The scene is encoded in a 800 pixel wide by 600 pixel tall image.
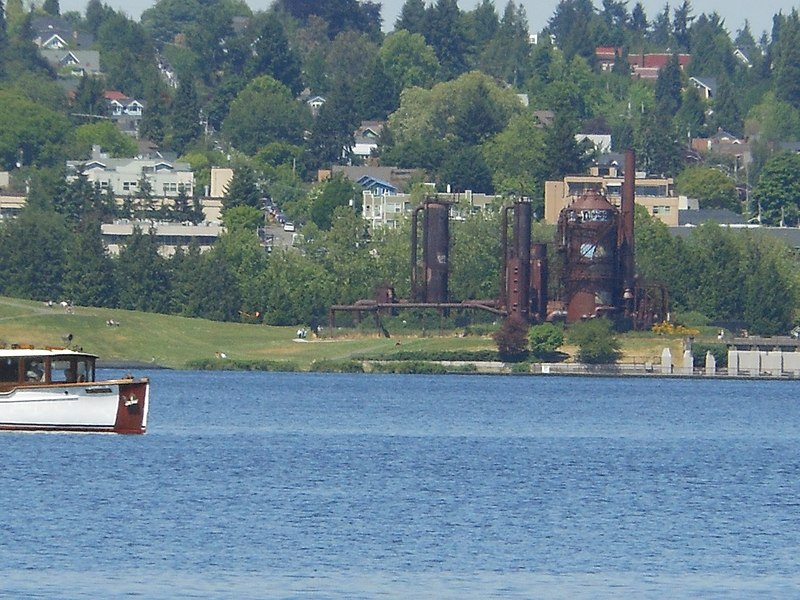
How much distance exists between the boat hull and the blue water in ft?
2.55

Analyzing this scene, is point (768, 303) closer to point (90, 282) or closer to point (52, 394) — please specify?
point (90, 282)

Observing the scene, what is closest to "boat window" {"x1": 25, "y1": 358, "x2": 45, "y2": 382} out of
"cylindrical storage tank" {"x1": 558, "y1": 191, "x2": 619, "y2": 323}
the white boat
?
the white boat

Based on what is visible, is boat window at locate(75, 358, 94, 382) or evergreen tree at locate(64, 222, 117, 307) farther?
evergreen tree at locate(64, 222, 117, 307)

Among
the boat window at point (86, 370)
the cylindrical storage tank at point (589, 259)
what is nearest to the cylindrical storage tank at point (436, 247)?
the cylindrical storage tank at point (589, 259)

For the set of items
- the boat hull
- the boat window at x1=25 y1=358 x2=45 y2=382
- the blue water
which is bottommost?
the blue water

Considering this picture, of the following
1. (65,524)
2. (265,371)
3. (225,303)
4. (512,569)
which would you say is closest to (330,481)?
(65,524)

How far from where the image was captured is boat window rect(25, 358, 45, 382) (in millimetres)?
91312

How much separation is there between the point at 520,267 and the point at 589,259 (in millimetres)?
5747

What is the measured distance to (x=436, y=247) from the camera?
7584 inches

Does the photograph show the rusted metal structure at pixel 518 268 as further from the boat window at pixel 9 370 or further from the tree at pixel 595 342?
the boat window at pixel 9 370

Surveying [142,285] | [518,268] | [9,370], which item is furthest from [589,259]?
[9,370]

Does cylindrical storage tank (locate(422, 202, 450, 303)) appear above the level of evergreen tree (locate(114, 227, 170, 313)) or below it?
above

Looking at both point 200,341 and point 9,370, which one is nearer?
point 9,370

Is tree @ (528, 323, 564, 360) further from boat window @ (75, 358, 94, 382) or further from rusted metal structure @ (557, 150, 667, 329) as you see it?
boat window @ (75, 358, 94, 382)
